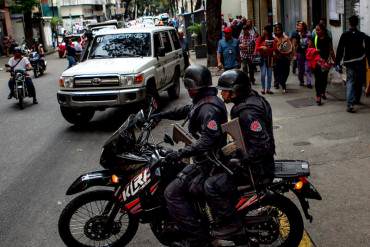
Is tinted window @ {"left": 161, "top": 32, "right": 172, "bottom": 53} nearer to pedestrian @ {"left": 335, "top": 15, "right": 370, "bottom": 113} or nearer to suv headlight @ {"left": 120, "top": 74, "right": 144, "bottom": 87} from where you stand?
suv headlight @ {"left": 120, "top": 74, "right": 144, "bottom": 87}

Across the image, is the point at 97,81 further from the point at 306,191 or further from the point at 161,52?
the point at 306,191

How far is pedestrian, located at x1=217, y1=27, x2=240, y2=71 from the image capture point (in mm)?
13375

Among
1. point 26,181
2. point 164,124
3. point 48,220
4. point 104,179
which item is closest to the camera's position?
point 104,179

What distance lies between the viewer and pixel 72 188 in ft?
15.9

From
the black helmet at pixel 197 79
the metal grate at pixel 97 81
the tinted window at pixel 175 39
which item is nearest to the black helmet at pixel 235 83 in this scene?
the black helmet at pixel 197 79

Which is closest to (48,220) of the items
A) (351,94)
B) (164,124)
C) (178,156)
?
(178,156)

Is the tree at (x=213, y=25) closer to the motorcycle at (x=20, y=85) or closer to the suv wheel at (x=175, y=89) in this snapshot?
the suv wheel at (x=175, y=89)

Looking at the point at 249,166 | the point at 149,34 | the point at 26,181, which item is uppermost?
the point at 149,34

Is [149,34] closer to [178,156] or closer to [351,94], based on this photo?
[351,94]

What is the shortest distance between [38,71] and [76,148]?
15.6 metres

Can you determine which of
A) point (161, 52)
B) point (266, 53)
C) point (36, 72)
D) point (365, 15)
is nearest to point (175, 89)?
point (161, 52)

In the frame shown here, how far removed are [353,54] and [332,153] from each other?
3.11m

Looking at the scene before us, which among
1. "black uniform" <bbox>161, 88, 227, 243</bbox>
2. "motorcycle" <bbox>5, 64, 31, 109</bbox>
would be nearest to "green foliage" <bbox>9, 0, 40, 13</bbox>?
"motorcycle" <bbox>5, 64, 31, 109</bbox>

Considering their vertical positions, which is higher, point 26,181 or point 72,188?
point 72,188
